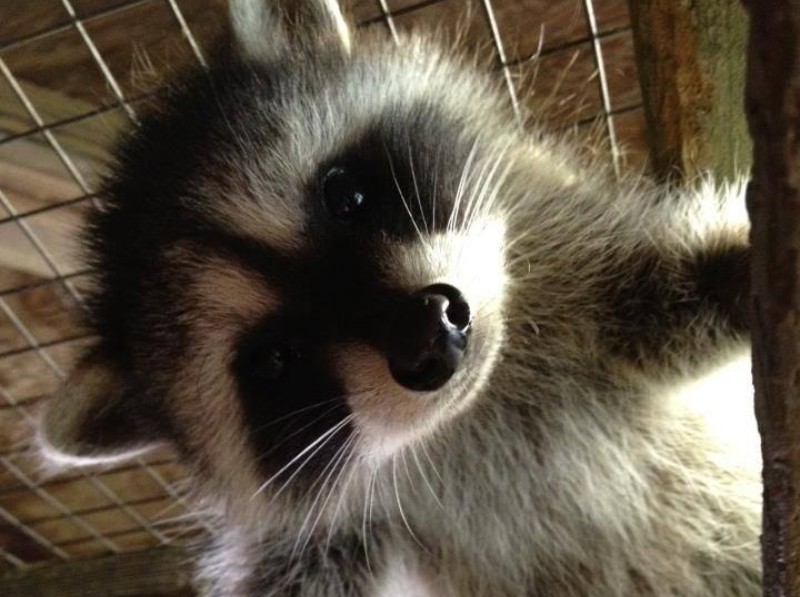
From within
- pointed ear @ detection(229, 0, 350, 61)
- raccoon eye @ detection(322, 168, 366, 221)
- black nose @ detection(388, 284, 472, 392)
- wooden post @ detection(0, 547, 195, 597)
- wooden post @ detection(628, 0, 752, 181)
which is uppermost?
pointed ear @ detection(229, 0, 350, 61)

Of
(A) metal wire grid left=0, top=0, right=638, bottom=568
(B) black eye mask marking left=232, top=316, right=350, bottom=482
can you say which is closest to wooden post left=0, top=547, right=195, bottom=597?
(A) metal wire grid left=0, top=0, right=638, bottom=568

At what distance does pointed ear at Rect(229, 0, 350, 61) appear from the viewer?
64.4 inches

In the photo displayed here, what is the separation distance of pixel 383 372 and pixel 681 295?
1.51 ft

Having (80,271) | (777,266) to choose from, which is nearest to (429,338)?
(777,266)

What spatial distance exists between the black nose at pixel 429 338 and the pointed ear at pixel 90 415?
0.58 metres

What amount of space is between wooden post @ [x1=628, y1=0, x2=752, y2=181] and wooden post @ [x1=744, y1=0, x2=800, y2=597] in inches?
28.3

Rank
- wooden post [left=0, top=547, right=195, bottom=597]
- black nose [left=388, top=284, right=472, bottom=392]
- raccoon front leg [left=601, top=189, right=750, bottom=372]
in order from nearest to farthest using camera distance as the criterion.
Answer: black nose [left=388, top=284, right=472, bottom=392], raccoon front leg [left=601, top=189, right=750, bottom=372], wooden post [left=0, top=547, right=195, bottom=597]

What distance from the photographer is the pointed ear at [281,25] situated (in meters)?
1.63

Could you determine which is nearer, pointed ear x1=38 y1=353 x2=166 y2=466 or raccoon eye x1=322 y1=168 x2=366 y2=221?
raccoon eye x1=322 y1=168 x2=366 y2=221

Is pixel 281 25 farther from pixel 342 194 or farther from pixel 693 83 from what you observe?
pixel 693 83

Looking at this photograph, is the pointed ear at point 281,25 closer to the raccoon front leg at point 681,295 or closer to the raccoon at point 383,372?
the raccoon at point 383,372

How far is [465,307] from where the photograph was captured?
1.25 m

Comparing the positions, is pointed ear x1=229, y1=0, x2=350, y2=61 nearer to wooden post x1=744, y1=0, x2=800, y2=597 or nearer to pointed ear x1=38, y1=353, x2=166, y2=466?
pointed ear x1=38, y1=353, x2=166, y2=466

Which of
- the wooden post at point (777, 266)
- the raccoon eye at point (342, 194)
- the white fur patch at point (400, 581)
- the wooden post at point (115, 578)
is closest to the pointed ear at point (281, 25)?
the raccoon eye at point (342, 194)
